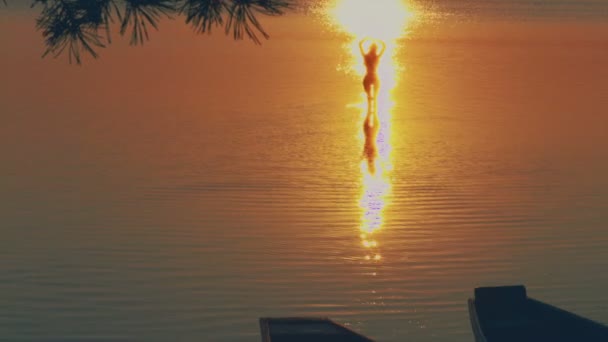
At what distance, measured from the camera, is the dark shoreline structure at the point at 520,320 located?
7.03 meters

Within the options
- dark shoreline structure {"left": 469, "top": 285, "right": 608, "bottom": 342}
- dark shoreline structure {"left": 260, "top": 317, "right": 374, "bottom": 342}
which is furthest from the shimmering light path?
dark shoreline structure {"left": 260, "top": 317, "right": 374, "bottom": 342}

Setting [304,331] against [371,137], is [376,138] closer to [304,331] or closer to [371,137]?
[371,137]

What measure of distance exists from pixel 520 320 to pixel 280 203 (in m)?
4.82

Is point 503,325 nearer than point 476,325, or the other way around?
point 476,325

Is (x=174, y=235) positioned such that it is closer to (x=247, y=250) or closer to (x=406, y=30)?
(x=247, y=250)

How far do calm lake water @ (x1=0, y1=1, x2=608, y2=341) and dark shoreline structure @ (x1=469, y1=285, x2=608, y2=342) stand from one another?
0.81m

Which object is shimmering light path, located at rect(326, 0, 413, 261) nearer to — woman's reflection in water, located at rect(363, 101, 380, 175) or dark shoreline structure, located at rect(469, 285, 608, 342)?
woman's reflection in water, located at rect(363, 101, 380, 175)

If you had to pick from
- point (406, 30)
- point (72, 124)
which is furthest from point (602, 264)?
point (406, 30)

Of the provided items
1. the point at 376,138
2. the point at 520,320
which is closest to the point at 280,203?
the point at 376,138

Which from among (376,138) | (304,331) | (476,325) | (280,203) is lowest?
(304,331)

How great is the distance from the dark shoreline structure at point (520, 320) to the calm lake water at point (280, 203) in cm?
81

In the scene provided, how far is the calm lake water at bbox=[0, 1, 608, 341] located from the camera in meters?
8.69

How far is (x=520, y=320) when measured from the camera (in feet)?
23.9

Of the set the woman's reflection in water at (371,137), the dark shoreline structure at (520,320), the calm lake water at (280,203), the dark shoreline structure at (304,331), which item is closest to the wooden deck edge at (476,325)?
the dark shoreline structure at (520,320)
